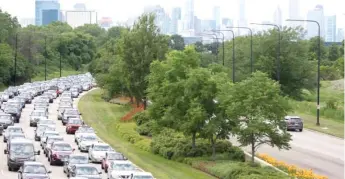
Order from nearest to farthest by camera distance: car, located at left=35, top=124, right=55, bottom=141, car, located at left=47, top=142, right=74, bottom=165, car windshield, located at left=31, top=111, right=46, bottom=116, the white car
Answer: the white car
car, located at left=47, top=142, right=74, bottom=165
car, located at left=35, top=124, right=55, bottom=141
car windshield, located at left=31, top=111, right=46, bottom=116

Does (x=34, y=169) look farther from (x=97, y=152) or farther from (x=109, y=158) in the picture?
(x=97, y=152)

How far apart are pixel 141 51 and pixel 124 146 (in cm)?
1774

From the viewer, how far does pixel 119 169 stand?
3597cm

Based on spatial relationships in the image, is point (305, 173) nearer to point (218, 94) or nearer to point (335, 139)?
point (218, 94)

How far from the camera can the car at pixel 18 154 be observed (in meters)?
39.5

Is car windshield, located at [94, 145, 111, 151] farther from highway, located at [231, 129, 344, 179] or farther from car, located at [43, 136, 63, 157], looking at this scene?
highway, located at [231, 129, 344, 179]

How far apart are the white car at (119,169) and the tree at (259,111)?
602 centimetres

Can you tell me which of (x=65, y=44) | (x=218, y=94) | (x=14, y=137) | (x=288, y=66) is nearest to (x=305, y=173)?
(x=218, y=94)

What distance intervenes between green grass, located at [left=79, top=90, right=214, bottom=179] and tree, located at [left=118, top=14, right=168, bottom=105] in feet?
12.7

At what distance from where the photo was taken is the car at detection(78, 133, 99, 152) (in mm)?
48125

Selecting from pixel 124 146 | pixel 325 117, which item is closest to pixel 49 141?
pixel 124 146

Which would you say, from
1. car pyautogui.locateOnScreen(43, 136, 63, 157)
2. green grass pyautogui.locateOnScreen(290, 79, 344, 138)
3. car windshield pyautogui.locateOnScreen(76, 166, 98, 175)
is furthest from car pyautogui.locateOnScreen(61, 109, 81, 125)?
car windshield pyautogui.locateOnScreen(76, 166, 98, 175)

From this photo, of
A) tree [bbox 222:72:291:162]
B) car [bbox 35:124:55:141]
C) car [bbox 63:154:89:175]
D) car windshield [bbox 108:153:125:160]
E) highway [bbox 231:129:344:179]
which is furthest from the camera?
car [bbox 35:124:55:141]

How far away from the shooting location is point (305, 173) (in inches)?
1459
